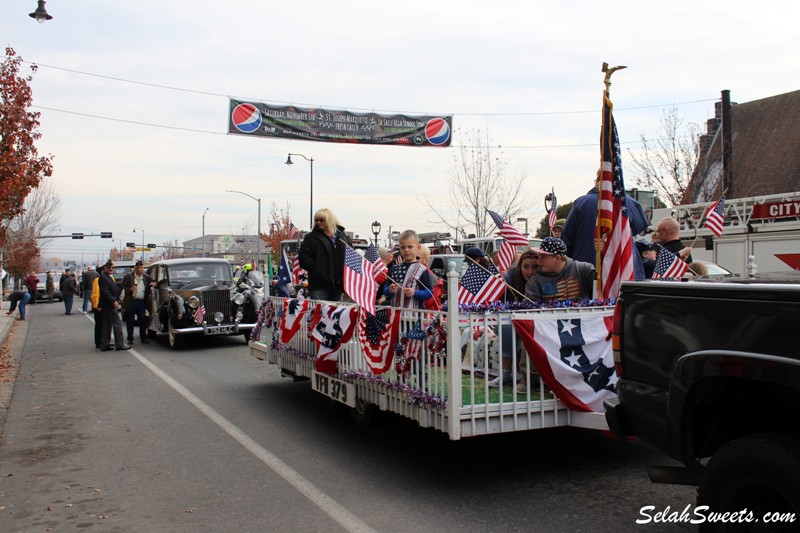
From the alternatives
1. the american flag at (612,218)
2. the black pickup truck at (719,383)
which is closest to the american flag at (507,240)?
the american flag at (612,218)

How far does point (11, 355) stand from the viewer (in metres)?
15.1

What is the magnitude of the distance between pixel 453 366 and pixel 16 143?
486 inches

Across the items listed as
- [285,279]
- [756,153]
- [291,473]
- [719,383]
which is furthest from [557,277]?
[756,153]

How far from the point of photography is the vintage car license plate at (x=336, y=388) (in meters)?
6.47

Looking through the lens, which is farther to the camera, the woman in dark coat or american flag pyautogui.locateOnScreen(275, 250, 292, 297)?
american flag pyautogui.locateOnScreen(275, 250, 292, 297)

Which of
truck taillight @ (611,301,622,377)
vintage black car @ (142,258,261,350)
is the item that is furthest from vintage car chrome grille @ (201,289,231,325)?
truck taillight @ (611,301,622,377)

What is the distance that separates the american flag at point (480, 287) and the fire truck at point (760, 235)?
1234 centimetres

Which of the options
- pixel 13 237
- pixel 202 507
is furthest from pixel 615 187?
pixel 13 237

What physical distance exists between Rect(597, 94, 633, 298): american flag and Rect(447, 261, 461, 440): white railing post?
1735 mm

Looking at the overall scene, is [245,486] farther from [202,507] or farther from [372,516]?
[372,516]

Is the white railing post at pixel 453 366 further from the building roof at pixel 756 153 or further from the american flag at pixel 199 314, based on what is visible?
the building roof at pixel 756 153

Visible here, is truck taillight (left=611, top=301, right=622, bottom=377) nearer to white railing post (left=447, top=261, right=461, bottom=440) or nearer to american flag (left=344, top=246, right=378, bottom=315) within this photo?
white railing post (left=447, top=261, right=461, bottom=440)

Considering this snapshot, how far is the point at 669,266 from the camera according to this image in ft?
21.7

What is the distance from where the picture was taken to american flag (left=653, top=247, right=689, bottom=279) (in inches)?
259
